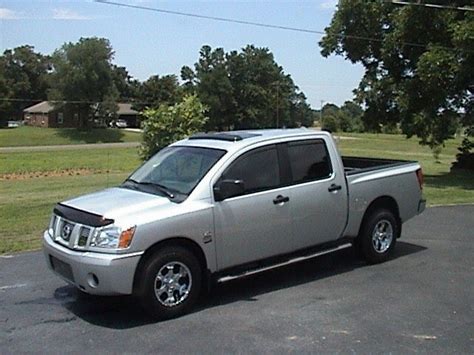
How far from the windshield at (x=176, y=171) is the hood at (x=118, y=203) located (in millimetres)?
153

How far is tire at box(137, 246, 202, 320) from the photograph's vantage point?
18.2 ft

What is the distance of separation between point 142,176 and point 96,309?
5.49ft

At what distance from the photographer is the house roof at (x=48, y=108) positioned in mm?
86019

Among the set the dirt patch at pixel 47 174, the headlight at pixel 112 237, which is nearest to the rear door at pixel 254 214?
the headlight at pixel 112 237

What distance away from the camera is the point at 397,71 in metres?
21.5

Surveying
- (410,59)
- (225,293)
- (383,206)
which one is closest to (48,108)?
(410,59)

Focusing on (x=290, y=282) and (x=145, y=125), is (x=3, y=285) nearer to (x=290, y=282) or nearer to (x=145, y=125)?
(x=290, y=282)

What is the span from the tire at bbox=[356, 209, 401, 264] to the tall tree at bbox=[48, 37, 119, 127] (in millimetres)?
73535

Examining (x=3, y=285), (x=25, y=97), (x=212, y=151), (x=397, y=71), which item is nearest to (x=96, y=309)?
(x=3, y=285)

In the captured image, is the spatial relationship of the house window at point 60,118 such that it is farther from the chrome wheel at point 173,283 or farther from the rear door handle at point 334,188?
the chrome wheel at point 173,283

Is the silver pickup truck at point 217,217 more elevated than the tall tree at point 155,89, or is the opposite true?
the tall tree at point 155,89

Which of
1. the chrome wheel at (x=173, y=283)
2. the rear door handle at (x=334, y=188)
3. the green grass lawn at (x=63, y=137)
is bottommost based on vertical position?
the green grass lawn at (x=63, y=137)

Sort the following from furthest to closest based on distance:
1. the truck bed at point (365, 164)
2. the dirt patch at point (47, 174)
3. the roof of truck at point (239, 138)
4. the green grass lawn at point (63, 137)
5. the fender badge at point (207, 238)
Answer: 1. the green grass lawn at point (63, 137)
2. the dirt patch at point (47, 174)
3. the truck bed at point (365, 164)
4. the roof of truck at point (239, 138)
5. the fender badge at point (207, 238)

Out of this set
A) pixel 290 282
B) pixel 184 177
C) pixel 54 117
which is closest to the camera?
pixel 184 177
